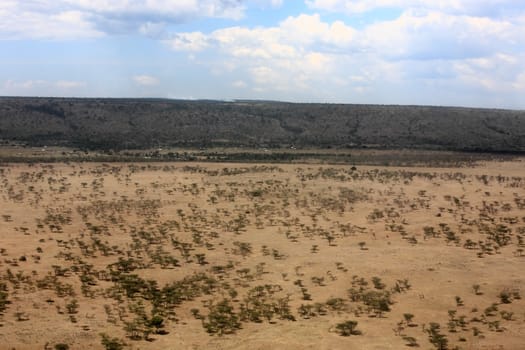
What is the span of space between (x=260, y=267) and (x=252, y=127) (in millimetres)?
78347

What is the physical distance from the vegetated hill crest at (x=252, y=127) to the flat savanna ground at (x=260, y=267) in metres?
41.6

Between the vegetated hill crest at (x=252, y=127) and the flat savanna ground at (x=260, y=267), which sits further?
the vegetated hill crest at (x=252, y=127)

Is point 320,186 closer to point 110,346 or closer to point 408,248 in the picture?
point 408,248

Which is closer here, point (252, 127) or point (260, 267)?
point (260, 267)

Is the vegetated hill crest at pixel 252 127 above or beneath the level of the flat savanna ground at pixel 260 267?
above

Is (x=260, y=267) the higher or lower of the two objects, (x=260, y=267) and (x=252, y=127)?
the lower

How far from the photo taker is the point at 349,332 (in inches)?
503

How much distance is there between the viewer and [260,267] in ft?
60.5

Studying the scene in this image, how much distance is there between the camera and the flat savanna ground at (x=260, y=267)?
41.9 feet

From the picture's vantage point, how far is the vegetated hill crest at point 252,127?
7812 centimetres

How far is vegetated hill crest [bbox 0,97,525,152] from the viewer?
78125 mm

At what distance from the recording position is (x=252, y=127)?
3775 inches

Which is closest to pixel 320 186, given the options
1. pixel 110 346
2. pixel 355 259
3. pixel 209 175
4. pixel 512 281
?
pixel 209 175

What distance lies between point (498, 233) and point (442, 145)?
5712cm
